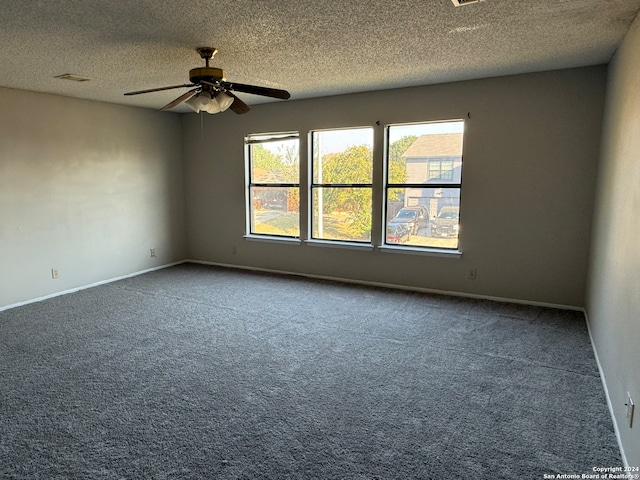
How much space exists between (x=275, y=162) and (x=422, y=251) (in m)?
2.48

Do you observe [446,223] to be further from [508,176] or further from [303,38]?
[303,38]

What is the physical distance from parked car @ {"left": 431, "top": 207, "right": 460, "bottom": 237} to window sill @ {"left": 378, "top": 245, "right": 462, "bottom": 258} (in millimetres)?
198

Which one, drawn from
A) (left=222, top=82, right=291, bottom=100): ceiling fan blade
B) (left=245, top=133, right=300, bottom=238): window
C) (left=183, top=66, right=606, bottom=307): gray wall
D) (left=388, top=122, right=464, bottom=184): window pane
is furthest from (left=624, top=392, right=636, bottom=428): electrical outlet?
(left=245, top=133, right=300, bottom=238): window

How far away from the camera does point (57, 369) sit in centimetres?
303

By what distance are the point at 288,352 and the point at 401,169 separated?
278 centimetres

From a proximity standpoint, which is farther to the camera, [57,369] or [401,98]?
[401,98]

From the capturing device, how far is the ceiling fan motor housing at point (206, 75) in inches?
119

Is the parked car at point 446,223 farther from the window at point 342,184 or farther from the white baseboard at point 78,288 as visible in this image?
the white baseboard at point 78,288

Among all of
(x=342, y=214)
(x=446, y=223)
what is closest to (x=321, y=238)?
(x=342, y=214)

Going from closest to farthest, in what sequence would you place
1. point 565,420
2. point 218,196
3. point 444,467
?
1. point 444,467
2. point 565,420
3. point 218,196

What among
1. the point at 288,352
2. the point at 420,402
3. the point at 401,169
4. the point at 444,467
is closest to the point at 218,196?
the point at 401,169

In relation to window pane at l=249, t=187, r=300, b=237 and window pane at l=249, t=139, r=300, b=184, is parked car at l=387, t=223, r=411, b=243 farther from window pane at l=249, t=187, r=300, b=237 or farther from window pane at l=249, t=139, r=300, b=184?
window pane at l=249, t=139, r=300, b=184

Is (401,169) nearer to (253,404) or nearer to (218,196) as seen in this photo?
(218,196)

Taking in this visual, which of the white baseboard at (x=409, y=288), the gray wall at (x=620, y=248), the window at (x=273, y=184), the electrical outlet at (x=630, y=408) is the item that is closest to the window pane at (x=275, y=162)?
the window at (x=273, y=184)
